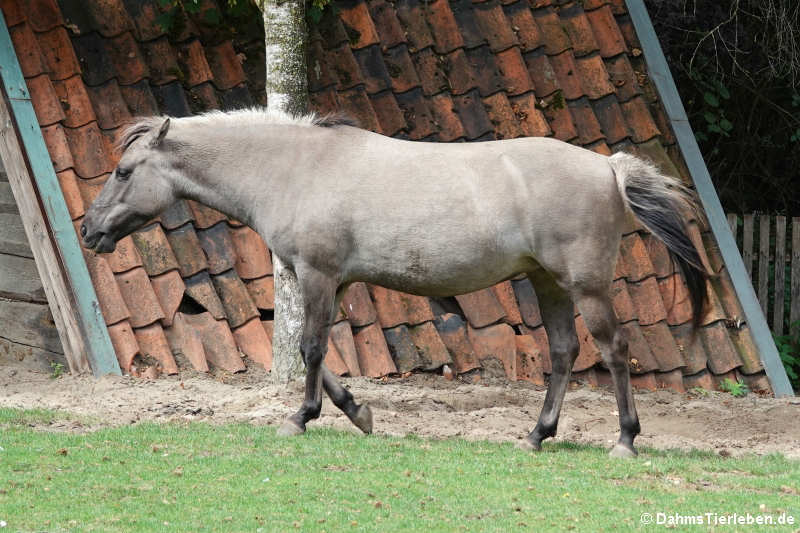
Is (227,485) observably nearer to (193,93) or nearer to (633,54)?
(193,93)

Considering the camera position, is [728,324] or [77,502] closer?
[77,502]

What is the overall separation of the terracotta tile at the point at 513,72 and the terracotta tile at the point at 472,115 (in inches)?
16.6

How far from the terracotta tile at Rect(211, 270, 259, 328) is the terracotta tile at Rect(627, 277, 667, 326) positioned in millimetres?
3578

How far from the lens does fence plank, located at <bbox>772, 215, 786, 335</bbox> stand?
40.6 ft

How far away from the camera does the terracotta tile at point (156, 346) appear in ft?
26.7

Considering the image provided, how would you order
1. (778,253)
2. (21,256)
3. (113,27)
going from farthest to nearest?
1. (778,253)
2. (113,27)
3. (21,256)

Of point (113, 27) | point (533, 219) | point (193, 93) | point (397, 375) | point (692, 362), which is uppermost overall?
point (113, 27)

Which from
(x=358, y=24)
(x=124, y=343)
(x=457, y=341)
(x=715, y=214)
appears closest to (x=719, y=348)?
(x=715, y=214)

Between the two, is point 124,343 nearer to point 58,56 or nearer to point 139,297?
point 139,297

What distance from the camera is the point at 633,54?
11.3 m

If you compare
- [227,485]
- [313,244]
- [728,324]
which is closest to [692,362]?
[728,324]

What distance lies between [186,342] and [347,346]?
1284 mm

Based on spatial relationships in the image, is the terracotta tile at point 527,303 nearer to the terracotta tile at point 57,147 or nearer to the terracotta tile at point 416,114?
the terracotta tile at point 416,114

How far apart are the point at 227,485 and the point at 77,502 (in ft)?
2.45
